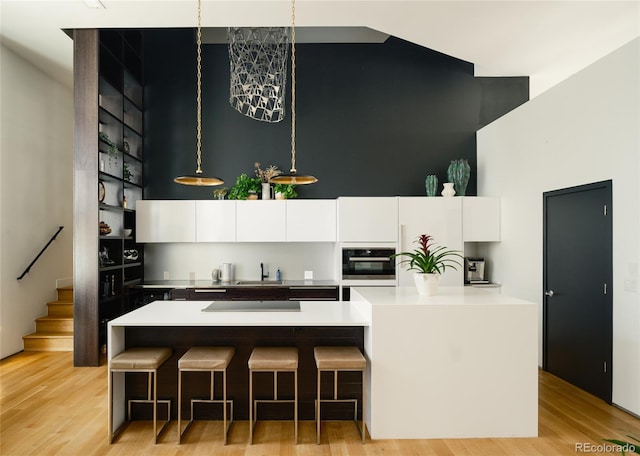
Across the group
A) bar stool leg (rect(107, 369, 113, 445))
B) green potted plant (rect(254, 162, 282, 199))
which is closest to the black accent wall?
green potted plant (rect(254, 162, 282, 199))

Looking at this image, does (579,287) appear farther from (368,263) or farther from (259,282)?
(259,282)

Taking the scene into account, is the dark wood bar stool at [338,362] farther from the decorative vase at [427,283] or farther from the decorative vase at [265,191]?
the decorative vase at [265,191]

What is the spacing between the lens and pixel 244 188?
5812 mm

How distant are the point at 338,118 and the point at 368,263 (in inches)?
81.3

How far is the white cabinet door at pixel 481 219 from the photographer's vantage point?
18.3 ft

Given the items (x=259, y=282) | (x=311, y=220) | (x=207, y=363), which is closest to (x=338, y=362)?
(x=207, y=363)

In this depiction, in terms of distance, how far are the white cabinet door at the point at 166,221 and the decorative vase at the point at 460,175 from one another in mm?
3337

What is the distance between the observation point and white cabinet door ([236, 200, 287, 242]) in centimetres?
565

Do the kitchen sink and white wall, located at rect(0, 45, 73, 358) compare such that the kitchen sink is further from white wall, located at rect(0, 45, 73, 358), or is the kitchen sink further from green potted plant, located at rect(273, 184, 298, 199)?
white wall, located at rect(0, 45, 73, 358)

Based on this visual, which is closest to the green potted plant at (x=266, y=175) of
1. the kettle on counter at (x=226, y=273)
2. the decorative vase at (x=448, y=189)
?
the kettle on counter at (x=226, y=273)

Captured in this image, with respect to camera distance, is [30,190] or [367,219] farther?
[30,190]

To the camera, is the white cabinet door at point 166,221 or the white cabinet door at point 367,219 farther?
the white cabinet door at point 166,221

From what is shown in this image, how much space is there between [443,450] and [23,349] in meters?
5.09

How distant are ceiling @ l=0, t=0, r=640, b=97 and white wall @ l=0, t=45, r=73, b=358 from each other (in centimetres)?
60
